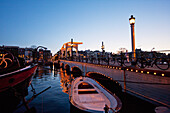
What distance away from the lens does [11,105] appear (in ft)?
34.1

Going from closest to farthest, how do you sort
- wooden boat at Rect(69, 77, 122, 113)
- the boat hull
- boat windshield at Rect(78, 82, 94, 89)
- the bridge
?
wooden boat at Rect(69, 77, 122, 113), the bridge, the boat hull, boat windshield at Rect(78, 82, 94, 89)

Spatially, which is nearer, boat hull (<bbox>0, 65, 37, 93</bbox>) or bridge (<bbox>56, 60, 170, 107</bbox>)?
bridge (<bbox>56, 60, 170, 107</bbox>)

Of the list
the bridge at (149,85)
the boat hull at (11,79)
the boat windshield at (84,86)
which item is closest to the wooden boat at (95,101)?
the boat windshield at (84,86)

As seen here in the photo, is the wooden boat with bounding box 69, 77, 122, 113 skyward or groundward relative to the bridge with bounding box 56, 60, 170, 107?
groundward

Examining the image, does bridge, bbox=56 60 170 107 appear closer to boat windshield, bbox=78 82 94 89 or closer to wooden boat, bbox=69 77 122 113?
wooden boat, bbox=69 77 122 113

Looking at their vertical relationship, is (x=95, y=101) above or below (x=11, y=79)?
below

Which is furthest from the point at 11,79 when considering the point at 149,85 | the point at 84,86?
the point at 149,85

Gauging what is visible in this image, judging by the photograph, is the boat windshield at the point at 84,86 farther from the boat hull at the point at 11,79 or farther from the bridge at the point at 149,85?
the boat hull at the point at 11,79

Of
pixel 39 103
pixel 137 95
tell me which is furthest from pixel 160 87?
pixel 39 103

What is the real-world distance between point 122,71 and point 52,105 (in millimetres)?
8574

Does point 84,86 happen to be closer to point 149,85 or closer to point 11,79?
point 149,85

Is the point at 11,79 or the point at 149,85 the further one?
the point at 149,85

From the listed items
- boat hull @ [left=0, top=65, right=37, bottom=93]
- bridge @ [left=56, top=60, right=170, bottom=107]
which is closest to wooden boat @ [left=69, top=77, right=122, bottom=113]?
bridge @ [left=56, top=60, right=170, bottom=107]

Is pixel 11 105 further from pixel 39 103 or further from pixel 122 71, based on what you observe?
pixel 122 71
